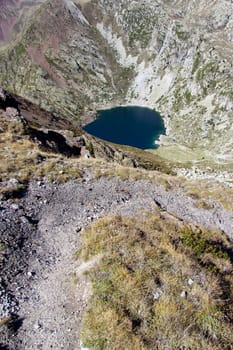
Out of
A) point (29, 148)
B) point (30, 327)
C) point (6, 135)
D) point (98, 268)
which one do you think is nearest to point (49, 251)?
point (98, 268)

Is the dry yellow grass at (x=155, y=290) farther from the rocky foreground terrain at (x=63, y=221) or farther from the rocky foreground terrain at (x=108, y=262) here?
the rocky foreground terrain at (x=63, y=221)

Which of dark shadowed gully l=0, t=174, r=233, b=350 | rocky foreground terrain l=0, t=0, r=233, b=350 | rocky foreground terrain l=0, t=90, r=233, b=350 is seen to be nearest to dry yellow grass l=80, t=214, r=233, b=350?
rocky foreground terrain l=0, t=0, r=233, b=350

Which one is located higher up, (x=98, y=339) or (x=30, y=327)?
(x=98, y=339)

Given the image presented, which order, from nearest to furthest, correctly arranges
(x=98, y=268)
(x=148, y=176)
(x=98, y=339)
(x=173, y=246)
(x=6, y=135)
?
1. (x=98, y=339)
2. (x=98, y=268)
3. (x=173, y=246)
4. (x=148, y=176)
5. (x=6, y=135)

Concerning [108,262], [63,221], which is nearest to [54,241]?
[63,221]

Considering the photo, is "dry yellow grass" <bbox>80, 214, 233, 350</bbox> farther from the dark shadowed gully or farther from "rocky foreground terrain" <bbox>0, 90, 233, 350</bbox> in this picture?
the dark shadowed gully

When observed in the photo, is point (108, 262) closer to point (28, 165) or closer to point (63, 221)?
point (63, 221)

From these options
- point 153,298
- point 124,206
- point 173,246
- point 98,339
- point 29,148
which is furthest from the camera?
point 29,148

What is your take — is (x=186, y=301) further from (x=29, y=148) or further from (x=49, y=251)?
(x=29, y=148)
